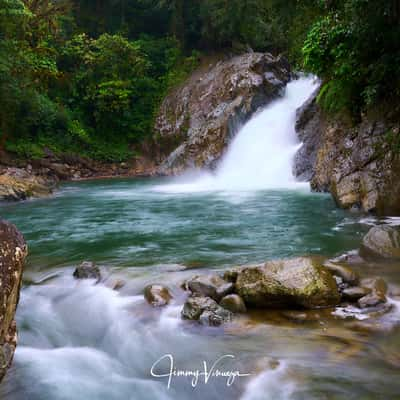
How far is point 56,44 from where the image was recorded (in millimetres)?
25547

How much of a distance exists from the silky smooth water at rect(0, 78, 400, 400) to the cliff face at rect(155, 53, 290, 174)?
985cm

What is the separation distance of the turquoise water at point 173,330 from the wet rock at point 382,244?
0.42 meters

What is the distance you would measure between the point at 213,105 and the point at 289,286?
62.8 ft

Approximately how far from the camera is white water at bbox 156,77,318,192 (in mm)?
17359

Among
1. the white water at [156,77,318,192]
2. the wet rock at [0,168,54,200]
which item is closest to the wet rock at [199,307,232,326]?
the wet rock at [0,168,54,200]

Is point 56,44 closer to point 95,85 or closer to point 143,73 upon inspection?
point 95,85

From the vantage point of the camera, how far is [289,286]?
4832 mm

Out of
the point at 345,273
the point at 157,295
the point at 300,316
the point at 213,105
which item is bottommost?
the point at 157,295

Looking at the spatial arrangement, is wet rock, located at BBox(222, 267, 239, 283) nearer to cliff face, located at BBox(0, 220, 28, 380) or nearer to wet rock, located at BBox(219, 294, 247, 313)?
wet rock, located at BBox(219, 294, 247, 313)

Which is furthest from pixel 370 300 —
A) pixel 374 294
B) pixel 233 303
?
pixel 233 303

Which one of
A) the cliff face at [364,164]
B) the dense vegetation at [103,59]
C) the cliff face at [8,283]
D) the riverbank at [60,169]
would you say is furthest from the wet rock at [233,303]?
the riverbank at [60,169]

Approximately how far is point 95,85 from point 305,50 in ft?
58.3

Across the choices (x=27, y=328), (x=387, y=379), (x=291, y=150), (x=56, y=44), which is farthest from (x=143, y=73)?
(x=387, y=379)

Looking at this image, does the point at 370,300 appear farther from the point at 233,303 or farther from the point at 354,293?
Result: the point at 233,303
